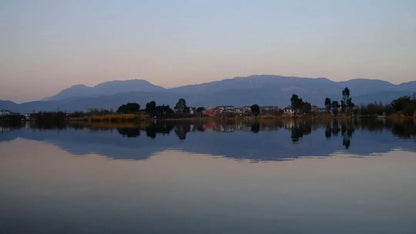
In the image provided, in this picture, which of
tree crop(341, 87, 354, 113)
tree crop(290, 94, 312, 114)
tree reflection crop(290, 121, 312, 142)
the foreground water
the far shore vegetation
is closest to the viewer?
the foreground water

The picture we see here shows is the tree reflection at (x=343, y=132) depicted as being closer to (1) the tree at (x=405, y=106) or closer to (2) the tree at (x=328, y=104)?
(1) the tree at (x=405, y=106)

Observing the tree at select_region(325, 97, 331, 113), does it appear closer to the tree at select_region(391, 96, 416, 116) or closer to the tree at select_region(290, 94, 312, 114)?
the tree at select_region(290, 94, 312, 114)

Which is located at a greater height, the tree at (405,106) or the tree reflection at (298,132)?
the tree at (405,106)

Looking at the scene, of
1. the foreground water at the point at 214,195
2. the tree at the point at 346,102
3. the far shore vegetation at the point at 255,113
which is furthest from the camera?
the tree at the point at 346,102

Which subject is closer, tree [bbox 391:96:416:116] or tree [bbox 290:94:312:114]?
tree [bbox 391:96:416:116]

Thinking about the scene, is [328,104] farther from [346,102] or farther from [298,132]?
[298,132]

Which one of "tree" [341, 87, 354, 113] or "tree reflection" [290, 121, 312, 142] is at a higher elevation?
"tree" [341, 87, 354, 113]

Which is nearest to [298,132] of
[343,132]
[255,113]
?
[343,132]

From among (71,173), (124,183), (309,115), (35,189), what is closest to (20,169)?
(71,173)

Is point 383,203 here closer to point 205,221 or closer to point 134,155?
point 205,221

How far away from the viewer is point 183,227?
6664mm

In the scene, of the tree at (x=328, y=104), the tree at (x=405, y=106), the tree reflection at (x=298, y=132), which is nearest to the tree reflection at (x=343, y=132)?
the tree reflection at (x=298, y=132)

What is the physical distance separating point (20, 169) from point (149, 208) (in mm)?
7426

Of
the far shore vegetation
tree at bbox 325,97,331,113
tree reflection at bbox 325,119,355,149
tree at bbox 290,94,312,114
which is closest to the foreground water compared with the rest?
tree reflection at bbox 325,119,355,149
